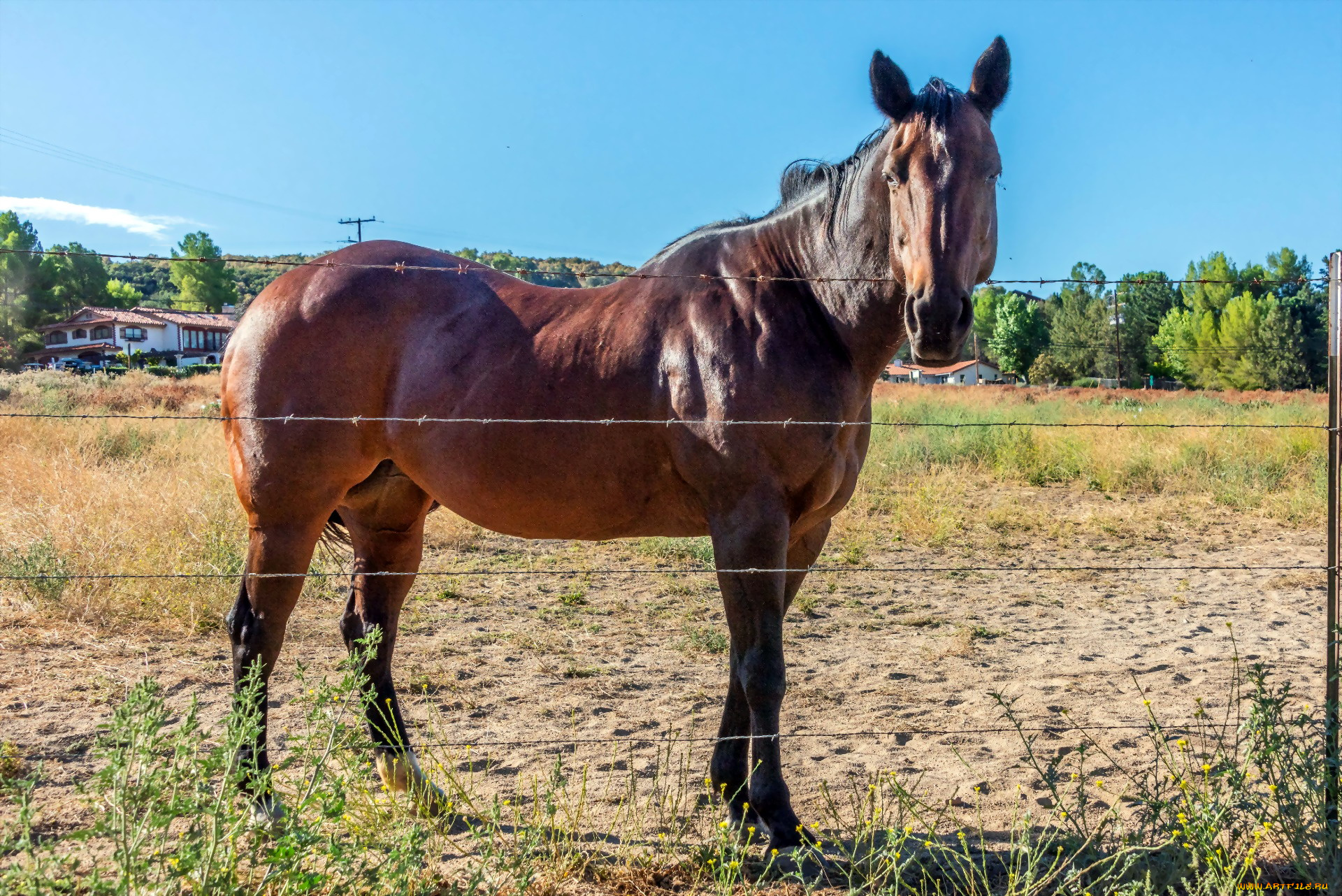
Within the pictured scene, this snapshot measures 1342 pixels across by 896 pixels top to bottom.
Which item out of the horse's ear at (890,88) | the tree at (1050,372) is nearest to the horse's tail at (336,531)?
the horse's ear at (890,88)

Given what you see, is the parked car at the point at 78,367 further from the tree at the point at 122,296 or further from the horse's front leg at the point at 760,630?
the tree at the point at 122,296

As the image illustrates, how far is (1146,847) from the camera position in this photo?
2.26 m

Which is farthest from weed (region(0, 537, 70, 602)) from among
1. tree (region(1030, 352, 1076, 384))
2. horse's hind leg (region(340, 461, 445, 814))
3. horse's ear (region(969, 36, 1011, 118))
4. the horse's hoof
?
tree (region(1030, 352, 1076, 384))

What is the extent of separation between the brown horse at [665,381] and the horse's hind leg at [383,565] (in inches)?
0.9

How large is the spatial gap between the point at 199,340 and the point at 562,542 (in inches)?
2267

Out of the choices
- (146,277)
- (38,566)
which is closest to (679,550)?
(38,566)

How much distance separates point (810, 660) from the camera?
498cm

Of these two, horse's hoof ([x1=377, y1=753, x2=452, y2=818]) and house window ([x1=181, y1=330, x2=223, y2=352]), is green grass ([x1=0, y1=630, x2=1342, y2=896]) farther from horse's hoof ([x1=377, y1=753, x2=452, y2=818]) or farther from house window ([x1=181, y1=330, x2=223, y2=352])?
house window ([x1=181, y1=330, x2=223, y2=352])

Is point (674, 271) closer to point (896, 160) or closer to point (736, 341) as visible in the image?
point (736, 341)

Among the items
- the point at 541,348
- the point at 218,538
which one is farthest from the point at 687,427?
the point at 218,538

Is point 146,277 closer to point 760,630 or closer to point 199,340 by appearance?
point 199,340

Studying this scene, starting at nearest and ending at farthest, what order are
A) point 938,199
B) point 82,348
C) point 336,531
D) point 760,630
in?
point 938,199
point 760,630
point 336,531
point 82,348

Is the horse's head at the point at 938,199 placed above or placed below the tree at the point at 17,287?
below

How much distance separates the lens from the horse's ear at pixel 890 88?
2.69 m
